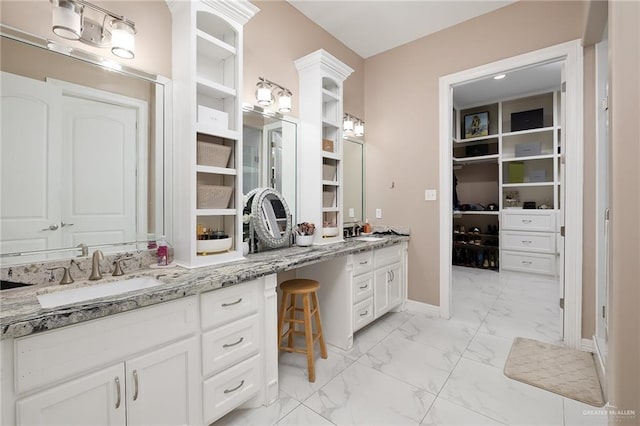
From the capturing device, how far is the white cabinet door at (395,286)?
2.95 m

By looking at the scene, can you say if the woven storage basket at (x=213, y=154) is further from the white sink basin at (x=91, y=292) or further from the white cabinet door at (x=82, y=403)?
the white cabinet door at (x=82, y=403)

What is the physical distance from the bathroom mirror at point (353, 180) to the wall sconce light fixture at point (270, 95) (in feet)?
3.29

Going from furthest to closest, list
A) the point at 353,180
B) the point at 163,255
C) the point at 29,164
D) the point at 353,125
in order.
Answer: the point at 353,180 → the point at 353,125 → the point at 163,255 → the point at 29,164

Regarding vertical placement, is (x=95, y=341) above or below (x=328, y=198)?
below

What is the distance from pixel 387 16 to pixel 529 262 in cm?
429

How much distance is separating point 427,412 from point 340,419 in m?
0.50

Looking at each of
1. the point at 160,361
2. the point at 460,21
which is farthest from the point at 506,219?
the point at 160,361

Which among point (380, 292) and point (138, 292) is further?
point (380, 292)

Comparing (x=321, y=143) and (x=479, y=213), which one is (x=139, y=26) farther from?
(x=479, y=213)

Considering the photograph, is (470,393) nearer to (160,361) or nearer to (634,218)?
(634,218)

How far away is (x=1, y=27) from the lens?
4.23 feet

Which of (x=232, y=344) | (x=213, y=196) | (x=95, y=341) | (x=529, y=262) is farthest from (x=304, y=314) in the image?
(x=529, y=262)

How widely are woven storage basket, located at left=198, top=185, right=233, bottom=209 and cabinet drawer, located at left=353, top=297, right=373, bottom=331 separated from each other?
1.38 meters

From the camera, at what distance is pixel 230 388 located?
150 cm
